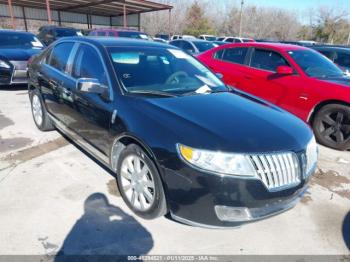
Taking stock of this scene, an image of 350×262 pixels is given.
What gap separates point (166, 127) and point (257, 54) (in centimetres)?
409

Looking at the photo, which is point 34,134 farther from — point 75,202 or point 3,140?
point 75,202

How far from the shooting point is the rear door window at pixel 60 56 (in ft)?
12.8

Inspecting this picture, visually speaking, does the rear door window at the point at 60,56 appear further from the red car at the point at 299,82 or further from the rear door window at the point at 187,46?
the rear door window at the point at 187,46

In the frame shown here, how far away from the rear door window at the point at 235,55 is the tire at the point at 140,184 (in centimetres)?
406

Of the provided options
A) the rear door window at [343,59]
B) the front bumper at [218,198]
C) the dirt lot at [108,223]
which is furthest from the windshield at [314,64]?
the front bumper at [218,198]

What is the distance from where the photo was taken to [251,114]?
2859 mm

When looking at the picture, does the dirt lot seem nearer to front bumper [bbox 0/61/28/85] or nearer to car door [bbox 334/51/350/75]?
front bumper [bbox 0/61/28/85]

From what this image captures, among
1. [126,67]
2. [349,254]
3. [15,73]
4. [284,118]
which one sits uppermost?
[126,67]

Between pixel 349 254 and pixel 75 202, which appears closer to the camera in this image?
pixel 349 254

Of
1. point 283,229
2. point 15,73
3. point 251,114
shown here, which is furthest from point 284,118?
point 15,73

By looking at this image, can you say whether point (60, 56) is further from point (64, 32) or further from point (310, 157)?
point (64, 32)

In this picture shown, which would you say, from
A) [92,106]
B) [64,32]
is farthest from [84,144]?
[64,32]

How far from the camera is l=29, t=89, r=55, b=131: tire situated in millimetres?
4688

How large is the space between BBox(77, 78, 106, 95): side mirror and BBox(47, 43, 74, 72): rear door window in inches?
43.6
